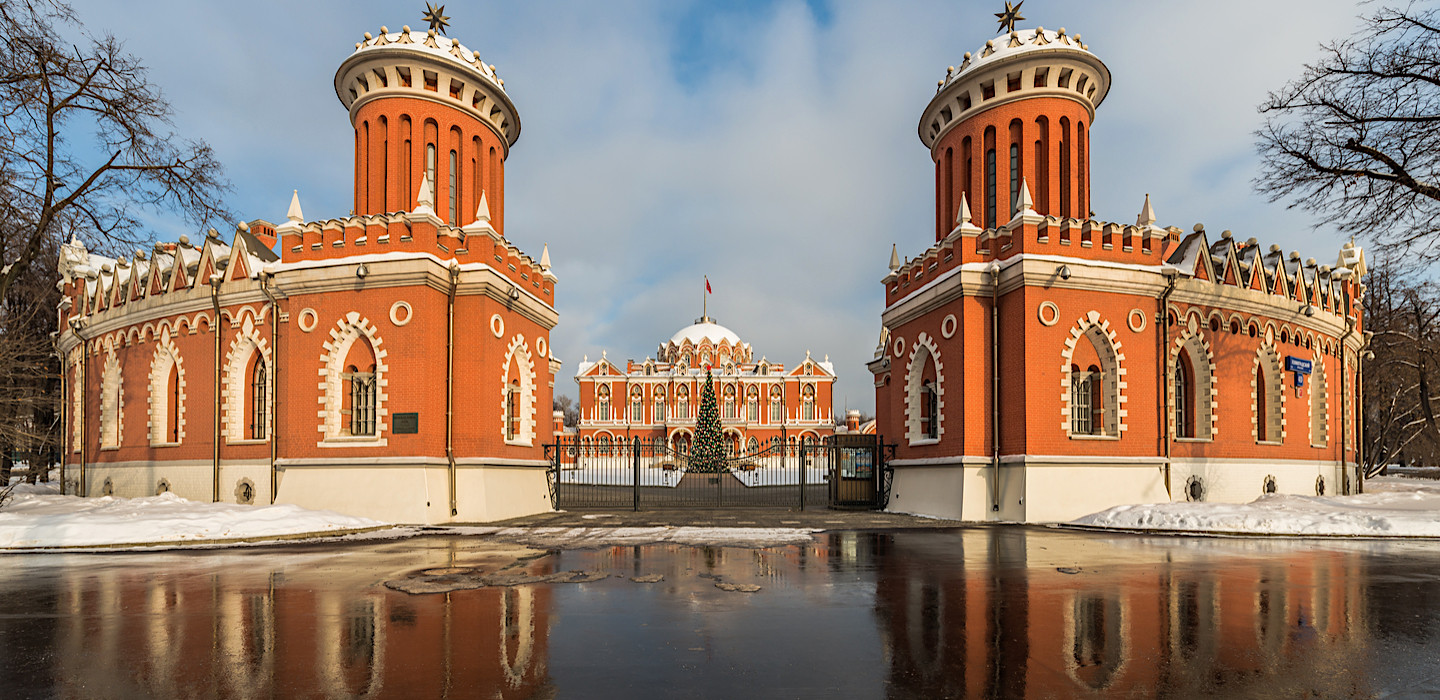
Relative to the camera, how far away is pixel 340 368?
18.0 m

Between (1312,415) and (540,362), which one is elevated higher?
(540,362)

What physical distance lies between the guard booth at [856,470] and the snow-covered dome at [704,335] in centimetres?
5672

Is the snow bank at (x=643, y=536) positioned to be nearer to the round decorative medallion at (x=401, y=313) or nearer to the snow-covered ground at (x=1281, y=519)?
the round decorative medallion at (x=401, y=313)

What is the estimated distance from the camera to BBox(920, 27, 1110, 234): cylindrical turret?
19.9m

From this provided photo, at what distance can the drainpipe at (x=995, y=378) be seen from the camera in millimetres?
17547

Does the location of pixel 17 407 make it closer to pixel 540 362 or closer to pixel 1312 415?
pixel 540 362

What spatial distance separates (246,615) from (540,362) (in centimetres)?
1482

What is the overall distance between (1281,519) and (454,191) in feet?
70.3

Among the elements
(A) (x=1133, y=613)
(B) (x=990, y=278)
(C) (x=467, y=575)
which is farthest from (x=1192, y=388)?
(C) (x=467, y=575)

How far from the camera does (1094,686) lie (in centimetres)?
504

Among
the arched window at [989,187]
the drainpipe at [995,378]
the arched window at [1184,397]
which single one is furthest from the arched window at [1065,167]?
the arched window at [1184,397]

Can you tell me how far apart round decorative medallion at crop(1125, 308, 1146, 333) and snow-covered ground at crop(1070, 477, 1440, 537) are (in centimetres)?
439

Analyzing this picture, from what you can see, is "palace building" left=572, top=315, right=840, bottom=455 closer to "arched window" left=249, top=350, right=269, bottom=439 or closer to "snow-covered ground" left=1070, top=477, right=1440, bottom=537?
"arched window" left=249, top=350, right=269, bottom=439

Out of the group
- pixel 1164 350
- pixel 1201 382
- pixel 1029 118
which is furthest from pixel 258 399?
pixel 1201 382
